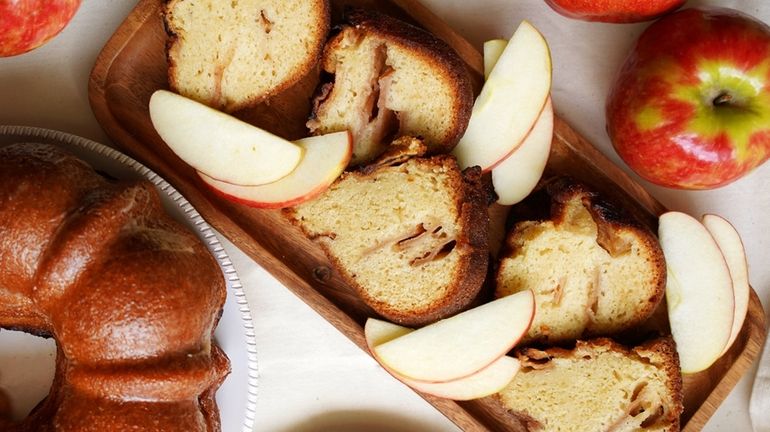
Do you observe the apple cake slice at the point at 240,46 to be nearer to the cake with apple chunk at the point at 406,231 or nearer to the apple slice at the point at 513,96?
the cake with apple chunk at the point at 406,231

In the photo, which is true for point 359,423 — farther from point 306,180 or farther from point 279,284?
point 306,180

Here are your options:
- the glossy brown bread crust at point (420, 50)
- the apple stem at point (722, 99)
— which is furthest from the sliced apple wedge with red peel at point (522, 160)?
the apple stem at point (722, 99)

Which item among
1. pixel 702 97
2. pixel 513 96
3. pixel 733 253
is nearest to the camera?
pixel 702 97

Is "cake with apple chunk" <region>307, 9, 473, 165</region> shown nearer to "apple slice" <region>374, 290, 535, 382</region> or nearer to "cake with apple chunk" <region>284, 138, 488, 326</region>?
"cake with apple chunk" <region>284, 138, 488, 326</region>

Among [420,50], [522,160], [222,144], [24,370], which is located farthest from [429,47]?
[24,370]

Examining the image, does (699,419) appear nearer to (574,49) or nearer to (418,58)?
(574,49)

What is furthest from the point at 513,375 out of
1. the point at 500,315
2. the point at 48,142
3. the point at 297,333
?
the point at 48,142
